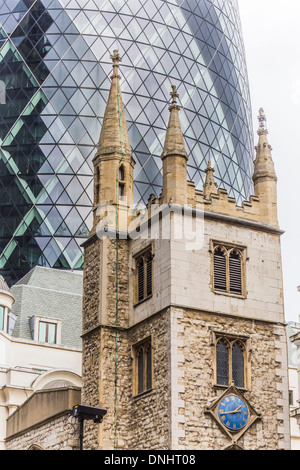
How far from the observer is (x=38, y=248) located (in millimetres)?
64000

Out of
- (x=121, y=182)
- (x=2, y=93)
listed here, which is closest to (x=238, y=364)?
(x=121, y=182)

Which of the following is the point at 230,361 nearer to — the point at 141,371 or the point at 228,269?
the point at 141,371

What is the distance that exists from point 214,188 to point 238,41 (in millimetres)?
37097

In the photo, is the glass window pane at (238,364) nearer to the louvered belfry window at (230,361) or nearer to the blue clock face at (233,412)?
the louvered belfry window at (230,361)

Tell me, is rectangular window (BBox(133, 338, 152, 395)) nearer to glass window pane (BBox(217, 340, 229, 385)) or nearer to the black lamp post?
glass window pane (BBox(217, 340, 229, 385))

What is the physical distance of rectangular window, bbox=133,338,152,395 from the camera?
3550 cm

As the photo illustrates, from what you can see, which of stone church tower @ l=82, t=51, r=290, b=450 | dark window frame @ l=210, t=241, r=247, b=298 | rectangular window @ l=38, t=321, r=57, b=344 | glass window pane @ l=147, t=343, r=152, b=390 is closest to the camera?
stone church tower @ l=82, t=51, r=290, b=450

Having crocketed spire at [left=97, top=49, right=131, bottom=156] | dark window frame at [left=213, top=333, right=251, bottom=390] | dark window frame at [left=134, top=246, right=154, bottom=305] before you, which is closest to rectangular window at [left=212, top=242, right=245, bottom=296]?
dark window frame at [left=213, top=333, right=251, bottom=390]

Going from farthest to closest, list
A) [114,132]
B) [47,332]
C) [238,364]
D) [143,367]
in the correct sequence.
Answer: [47,332] → [114,132] → [143,367] → [238,364]

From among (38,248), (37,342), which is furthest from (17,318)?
(38,248)

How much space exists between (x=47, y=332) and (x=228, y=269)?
17.8 metres

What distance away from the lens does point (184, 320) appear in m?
35.0
